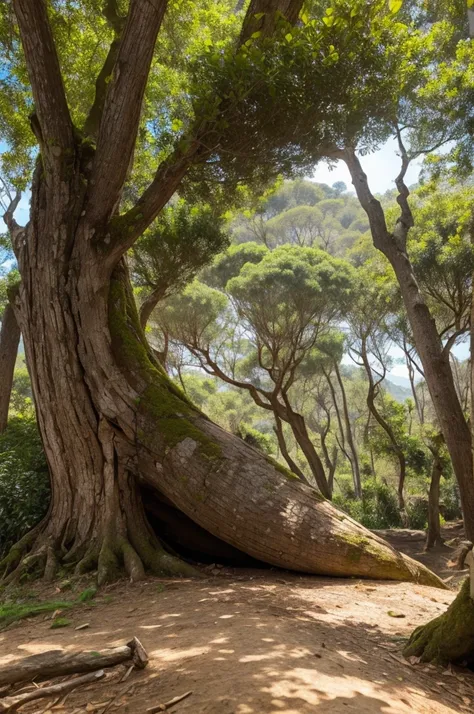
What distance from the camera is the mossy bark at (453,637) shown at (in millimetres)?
2871

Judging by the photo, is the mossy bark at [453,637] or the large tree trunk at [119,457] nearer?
the mossy bark at [453,637]

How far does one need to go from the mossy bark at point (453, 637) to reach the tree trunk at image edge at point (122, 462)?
226cm

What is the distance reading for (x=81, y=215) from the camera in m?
6.38

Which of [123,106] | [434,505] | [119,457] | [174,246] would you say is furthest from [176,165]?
[434,505]

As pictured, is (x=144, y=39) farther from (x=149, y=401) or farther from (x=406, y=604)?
(x=406, y=604)

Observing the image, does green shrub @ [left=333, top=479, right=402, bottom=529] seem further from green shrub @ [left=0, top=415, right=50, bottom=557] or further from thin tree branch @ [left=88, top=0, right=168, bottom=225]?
thin tree branch @ [left=88, top=0, right=168, bottom=225]

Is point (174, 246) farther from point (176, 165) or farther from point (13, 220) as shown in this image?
point (176, 165)

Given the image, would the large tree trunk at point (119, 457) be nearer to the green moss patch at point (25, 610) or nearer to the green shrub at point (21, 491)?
the green shrub at point (21, 491)

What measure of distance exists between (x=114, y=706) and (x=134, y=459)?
3.85 metres

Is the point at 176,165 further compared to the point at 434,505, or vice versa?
the point at 434,505

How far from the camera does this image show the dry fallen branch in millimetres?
2023

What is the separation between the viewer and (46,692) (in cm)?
215

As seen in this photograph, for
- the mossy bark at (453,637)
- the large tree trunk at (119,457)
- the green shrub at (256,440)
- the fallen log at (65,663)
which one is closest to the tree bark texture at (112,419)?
the large tree trunk at (119,457)

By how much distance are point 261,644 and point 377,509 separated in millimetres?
17369
